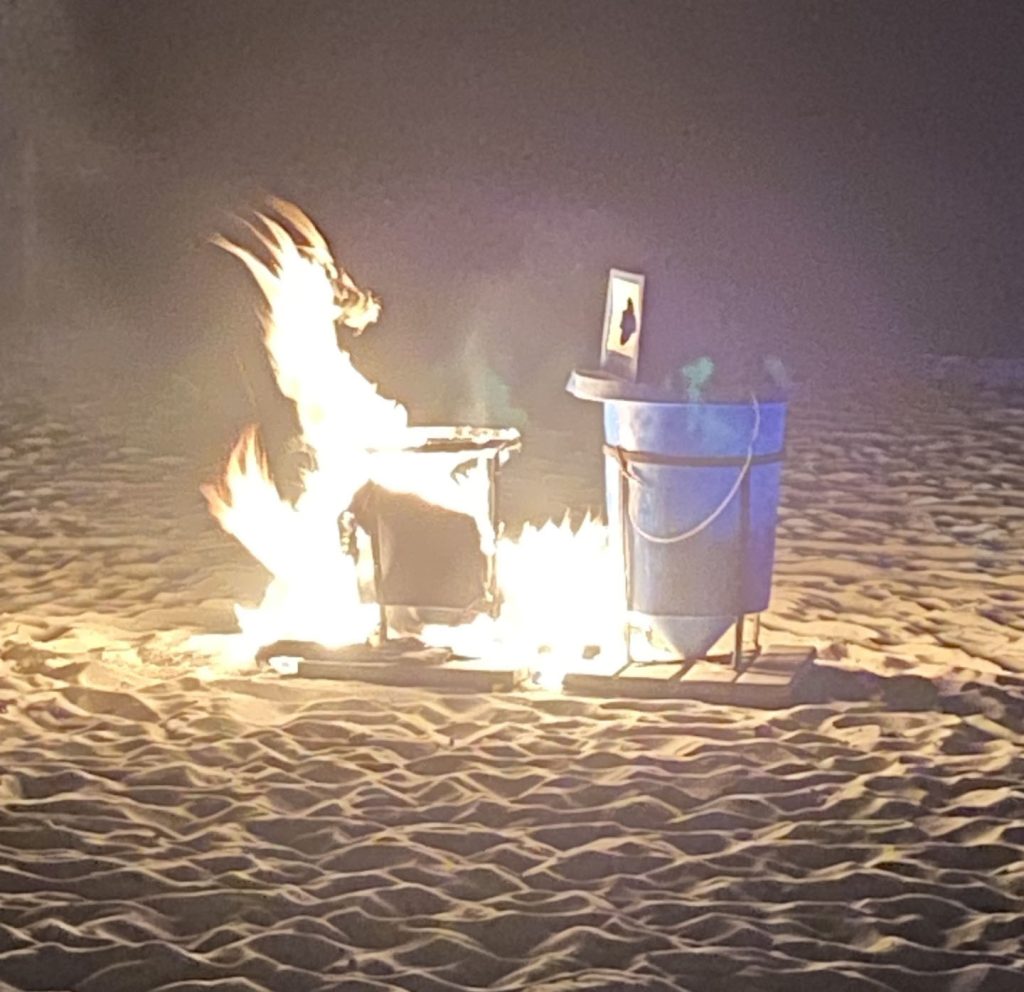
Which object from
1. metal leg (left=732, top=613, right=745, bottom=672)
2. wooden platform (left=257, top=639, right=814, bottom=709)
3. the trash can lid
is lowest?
wooden platform (left=257, top=639, right=814, bottom=709)

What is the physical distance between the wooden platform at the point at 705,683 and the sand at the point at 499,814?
0.33 ft

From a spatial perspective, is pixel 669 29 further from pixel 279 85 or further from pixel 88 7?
pixel 88 7

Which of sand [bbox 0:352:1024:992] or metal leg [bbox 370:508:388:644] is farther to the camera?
metal leg [bbox 370:508:388:644]

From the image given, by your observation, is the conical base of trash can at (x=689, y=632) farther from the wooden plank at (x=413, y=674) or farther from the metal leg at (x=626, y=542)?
the wooden plank at (x=413, y=674)

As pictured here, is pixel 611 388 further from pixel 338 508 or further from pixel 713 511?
pixel 338 508

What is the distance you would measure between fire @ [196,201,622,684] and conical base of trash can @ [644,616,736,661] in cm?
21

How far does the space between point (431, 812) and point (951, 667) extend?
2356mm

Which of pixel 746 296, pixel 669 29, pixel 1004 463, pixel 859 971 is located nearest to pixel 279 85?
pixel 669 29

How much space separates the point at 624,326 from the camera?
6.65 m

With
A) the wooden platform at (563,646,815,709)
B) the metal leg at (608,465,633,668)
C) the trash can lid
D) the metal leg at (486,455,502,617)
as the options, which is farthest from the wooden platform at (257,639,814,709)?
the trash can lid

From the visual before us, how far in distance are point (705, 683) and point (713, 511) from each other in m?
0.59

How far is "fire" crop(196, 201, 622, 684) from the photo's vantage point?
6.81m

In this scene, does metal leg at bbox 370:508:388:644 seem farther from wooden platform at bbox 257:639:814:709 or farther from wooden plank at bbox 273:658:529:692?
wooden plank at bbox 273:658:529:692

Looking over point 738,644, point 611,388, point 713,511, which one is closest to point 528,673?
point 738,644
